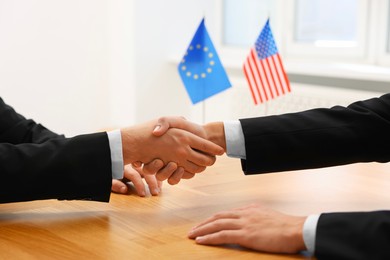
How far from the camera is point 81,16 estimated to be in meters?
5.16

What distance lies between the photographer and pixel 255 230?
1284 mm

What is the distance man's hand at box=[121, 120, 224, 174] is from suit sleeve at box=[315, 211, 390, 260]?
24.1 inches

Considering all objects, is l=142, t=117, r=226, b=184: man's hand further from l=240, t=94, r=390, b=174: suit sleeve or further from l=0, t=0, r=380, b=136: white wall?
l=0, t=0, r=380, b=136: white wall

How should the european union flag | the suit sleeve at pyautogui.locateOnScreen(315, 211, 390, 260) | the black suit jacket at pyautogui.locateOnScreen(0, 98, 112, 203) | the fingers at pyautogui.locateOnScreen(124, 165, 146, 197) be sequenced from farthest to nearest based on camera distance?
the european union flag < the fingers at pyautogui.locateOnScreen(124, 165, 146, 197) < the black suit jacket at pyautogui.locateOnScreen(0, 98, 112, 203) < the suit sleeve at pyautogui.locateOnScreen(315, 211, 390, 260)

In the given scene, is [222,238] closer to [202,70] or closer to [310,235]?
→ [310,235]

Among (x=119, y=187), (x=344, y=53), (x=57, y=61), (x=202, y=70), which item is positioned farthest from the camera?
(x=57, y=61)

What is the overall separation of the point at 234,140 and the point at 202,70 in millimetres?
2005

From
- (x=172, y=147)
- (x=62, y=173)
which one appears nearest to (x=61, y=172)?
(x=62, y=173)

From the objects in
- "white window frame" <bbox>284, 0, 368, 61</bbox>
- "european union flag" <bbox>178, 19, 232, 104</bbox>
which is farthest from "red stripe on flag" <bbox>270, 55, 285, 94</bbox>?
"white window frame" <bbox>284, 0, 368, 61</bbox>

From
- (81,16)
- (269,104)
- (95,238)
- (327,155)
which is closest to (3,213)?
(95,238)

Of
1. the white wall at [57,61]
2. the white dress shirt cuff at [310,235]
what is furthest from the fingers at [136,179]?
the white wall at [57,61]

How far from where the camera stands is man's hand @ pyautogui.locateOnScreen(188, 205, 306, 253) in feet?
4.05

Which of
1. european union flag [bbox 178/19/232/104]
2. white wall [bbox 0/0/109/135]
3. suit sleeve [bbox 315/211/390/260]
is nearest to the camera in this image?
suit sleeve [bbox 315/211/390/260]

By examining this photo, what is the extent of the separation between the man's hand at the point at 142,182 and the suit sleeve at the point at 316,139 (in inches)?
9.2
